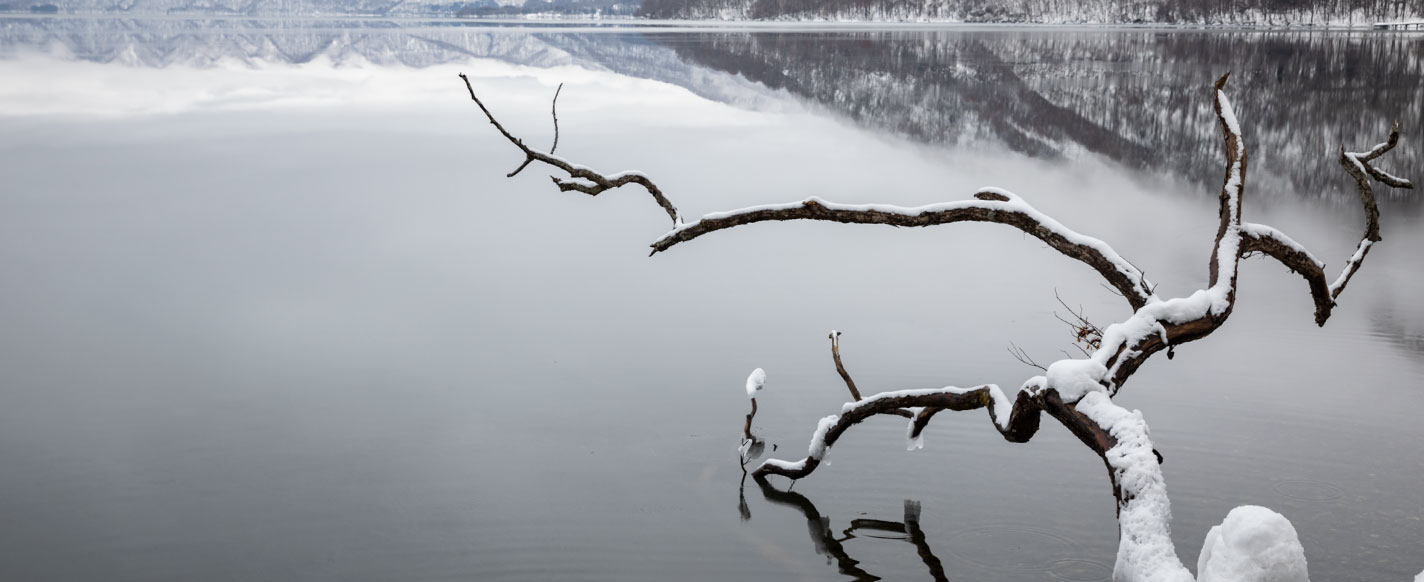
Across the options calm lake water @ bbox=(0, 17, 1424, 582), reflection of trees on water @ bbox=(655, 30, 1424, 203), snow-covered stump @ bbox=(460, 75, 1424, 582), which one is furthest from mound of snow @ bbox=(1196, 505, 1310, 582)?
reflection of trees on water @ bbox=(655, 30, 1424, 203)

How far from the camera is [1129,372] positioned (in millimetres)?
4141

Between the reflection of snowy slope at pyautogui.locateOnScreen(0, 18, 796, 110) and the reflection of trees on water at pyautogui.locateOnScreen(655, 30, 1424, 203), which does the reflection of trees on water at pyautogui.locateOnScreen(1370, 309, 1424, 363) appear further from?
the reflection of snowy slope at pyautogui.locateOnScreen(0, 18, 796, 110)

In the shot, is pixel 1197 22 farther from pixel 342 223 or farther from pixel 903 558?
pixel 903 558

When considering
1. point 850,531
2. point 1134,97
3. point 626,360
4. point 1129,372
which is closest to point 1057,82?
point 1134,97

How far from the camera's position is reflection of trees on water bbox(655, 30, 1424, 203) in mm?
19375

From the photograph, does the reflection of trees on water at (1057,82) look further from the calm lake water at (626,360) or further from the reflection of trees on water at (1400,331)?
the reflection of trees on water at (1400,331)

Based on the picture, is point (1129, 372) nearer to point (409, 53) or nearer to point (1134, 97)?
point (1134, 97)

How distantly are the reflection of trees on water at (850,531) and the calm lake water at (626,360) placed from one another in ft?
0.08

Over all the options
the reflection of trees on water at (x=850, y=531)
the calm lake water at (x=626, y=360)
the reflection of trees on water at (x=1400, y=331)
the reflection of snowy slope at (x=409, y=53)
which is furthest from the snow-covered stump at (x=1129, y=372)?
the reflection of snowy slope at (x=409, y=53)

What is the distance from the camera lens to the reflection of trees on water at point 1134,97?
19.4m

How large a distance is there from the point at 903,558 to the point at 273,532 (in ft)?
9.90

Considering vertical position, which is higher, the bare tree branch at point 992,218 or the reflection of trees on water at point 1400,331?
the bare tree branch at point 992,218

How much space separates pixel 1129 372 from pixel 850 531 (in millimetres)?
1887

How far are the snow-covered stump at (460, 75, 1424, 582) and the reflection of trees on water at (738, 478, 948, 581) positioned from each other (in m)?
0.27
